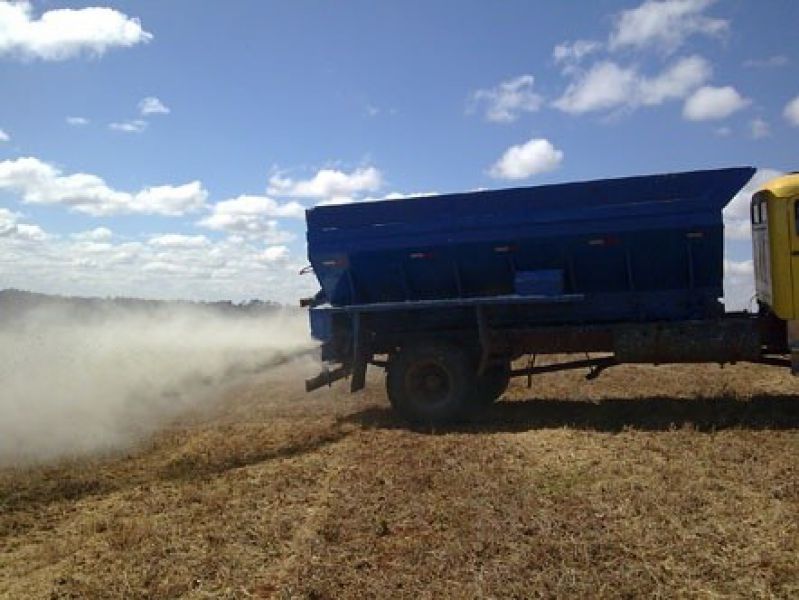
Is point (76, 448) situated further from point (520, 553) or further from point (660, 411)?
point (660, 411)

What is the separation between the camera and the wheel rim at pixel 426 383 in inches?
456

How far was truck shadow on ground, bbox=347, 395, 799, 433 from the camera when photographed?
9.70m

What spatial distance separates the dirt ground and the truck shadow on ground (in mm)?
60

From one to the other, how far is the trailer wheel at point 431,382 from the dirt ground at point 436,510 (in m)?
0.55

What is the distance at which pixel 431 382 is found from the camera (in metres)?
11.7

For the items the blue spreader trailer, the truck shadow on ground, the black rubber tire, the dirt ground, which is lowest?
the dirt ground

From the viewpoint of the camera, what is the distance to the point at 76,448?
1095 cm

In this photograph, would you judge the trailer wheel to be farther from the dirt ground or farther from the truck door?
the truck door

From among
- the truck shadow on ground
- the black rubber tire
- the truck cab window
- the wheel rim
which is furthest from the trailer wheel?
the truck cab window

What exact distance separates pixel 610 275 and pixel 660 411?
2195 millimetres

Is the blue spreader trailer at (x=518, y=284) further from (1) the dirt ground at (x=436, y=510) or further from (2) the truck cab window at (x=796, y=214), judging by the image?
(1) the dirt ground at (x=436, y=510)

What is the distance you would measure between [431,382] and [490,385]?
1.29m

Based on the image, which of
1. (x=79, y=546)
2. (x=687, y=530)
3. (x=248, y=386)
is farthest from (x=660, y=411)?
(x=248, y=386)

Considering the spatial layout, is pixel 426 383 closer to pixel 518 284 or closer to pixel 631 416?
pixel 518 284
